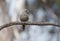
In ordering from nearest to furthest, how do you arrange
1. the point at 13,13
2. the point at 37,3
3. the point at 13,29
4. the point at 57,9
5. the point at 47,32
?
1. the point at 13,29
2. the point at 47,32
3. the point at 13,13
4. the point at 57,9
5. the point at 37,3

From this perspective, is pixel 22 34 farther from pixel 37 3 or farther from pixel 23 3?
pixel 37 3

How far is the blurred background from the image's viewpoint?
1.84m

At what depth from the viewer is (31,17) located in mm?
2193

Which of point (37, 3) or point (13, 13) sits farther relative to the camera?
point (37, 3)

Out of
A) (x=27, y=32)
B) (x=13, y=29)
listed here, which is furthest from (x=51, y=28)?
(x=13, y=29)

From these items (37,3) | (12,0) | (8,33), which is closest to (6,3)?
(12,0)

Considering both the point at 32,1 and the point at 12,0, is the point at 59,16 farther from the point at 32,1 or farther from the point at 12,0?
the point at 12,0

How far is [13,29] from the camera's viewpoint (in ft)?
5.99

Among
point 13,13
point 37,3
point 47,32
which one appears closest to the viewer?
point 47,32

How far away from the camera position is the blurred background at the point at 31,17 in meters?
1.84

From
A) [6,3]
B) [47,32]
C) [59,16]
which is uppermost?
[6,3]

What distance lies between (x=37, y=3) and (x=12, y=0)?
33 centimetres

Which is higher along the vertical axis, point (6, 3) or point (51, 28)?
point (6, 3)

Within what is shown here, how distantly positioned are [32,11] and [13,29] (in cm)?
53
